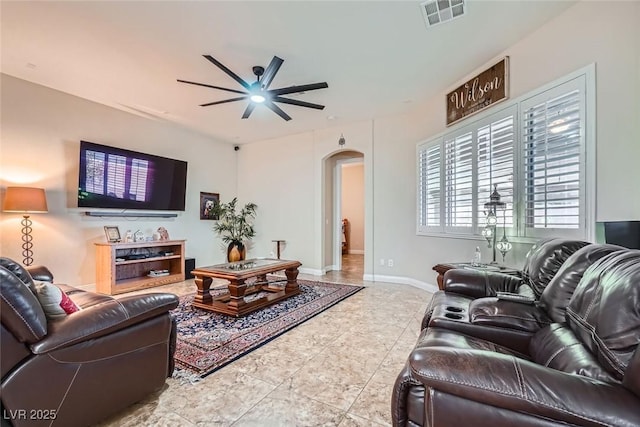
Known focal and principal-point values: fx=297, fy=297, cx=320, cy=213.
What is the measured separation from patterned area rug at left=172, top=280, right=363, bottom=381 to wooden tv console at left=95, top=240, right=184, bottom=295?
1159mm

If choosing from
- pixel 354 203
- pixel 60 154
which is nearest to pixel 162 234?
pixel 60 154

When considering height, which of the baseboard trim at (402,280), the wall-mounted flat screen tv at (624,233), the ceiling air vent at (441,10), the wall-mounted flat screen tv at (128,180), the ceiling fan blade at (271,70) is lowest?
the baseboard trim at (402,280)

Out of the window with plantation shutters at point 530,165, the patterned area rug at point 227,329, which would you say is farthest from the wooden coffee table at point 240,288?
the window with plantation shutters at point 530,165

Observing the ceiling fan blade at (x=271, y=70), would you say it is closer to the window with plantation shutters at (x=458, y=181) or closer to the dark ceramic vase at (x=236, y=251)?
the window with plantation shutters at (x=458, y=181)

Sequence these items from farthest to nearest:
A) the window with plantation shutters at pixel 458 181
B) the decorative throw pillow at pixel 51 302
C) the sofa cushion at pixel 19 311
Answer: the window with plantation shutters at pixel 458 181 → the decorative throw pillow at pixel 51 302 → the sofa cushion at pixel 19 311

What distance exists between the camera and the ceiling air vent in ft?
7.89

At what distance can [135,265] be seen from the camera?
496 centimetres

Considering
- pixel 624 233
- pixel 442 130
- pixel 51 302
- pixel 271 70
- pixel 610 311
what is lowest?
pixel 51 302

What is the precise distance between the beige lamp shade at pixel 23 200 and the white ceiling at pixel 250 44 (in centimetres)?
142

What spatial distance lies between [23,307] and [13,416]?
0.45 m

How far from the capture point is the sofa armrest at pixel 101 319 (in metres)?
1.31

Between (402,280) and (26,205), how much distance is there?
5179mm

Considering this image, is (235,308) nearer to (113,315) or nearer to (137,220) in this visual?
(113,315)

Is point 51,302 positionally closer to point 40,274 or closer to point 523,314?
point 40,274
